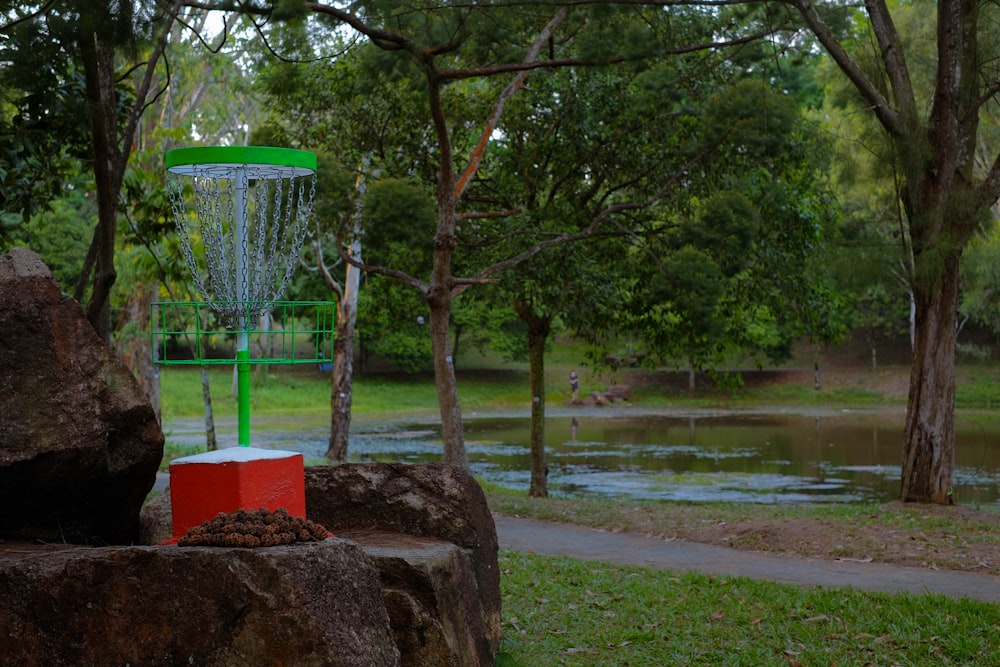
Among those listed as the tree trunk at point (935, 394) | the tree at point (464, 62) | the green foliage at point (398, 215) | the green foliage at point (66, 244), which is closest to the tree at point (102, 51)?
the tree at point (464, 62)

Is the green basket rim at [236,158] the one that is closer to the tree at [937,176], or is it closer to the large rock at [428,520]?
the large rock at [428,520]

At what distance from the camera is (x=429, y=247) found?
14.4m

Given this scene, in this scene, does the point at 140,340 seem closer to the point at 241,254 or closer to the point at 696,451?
the point at 696,451

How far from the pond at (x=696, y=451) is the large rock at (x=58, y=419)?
37.5 ft

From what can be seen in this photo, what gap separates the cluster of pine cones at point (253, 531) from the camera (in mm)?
3914

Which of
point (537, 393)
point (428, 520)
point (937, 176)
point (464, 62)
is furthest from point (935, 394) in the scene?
point (428, 520)

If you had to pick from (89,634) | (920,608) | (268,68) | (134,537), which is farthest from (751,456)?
(89,634)

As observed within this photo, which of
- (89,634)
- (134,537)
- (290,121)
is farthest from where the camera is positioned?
(290,121)

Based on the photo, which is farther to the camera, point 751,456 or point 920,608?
point 751,456

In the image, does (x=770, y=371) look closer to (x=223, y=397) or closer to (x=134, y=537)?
(x=223, y=397)

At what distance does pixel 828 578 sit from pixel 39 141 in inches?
300

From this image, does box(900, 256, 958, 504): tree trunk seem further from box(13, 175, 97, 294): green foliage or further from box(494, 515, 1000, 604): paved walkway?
box(13, 175, 97, 294): green foliage

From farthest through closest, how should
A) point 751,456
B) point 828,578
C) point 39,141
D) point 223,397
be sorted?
1. point 223,397
2. point 751,456
3. point 39,141
4. point 828,578

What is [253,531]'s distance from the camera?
399 centimetres
